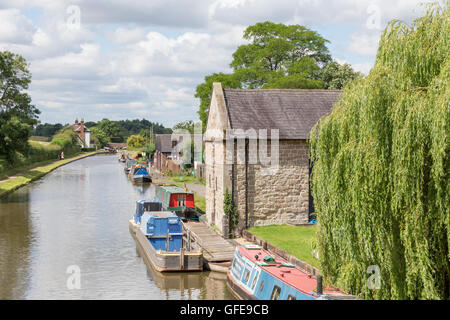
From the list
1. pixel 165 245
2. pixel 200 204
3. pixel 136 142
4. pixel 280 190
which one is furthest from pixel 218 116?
pixel 136 142

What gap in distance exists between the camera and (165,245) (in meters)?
24.0

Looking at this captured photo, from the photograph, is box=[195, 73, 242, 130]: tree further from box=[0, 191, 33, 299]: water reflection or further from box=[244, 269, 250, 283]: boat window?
box=[244, 269, 250, 283]: boat window

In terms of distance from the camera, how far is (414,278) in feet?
37.7

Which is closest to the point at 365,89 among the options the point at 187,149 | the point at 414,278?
the point at 414,278

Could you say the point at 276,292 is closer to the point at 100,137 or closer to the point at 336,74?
the point at 336,74

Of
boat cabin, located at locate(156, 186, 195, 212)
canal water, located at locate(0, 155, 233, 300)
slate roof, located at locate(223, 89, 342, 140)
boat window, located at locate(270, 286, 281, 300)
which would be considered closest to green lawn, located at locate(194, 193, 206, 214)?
boat cabin, located at locate(156, 186, 195, 212)

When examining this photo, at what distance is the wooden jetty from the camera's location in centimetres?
2178

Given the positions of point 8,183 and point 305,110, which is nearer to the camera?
point 305,110

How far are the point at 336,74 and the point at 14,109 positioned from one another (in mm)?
32146

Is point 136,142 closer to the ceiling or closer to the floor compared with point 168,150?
closer to the ceiling

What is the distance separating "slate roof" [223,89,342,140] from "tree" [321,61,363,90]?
20246 millimetres

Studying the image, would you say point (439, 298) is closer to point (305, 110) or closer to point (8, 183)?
point (305, 110)

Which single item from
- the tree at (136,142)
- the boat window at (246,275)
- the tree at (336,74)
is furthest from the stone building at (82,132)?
the boat window at (246,275)
